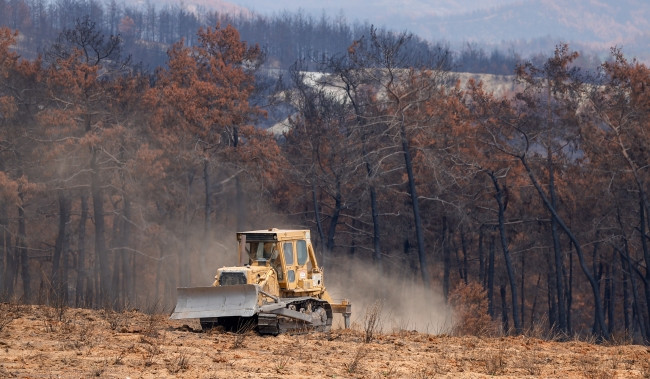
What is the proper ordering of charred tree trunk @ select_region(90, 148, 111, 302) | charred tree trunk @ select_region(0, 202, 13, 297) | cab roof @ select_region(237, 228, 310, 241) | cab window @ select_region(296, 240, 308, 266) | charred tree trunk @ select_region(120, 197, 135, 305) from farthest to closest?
charred tree trunk @ select_region(120, 197, 135, 305) < charred tree trunk @ select_region(0, 202, 13, 297) < charred tree trunk @ select_region(90, 148, 111, 302) < cab window @ select_region(296, 240, 308, 266) < cab roof @ select_region(237, 228, 310, 241)

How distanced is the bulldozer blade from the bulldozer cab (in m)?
1.84

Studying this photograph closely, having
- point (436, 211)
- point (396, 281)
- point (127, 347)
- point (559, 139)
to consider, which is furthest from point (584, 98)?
point (127, 347)

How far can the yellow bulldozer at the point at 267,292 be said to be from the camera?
20500 millimetres

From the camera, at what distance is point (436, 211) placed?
168 feet

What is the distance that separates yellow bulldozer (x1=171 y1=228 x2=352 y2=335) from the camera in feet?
67.3

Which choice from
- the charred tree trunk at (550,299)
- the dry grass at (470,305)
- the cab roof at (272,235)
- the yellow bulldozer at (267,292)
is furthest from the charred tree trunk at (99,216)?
the charred tree trunk at (550,299)

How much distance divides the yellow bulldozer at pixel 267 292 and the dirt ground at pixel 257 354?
0.54m

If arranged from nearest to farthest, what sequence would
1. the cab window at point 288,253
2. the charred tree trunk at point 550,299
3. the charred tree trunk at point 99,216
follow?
the cab window at point 288,253, the charred tree trunk at point 99,216, the charred tree trunk at point 550,299

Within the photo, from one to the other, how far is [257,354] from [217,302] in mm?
3953

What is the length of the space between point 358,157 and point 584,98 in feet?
37.6

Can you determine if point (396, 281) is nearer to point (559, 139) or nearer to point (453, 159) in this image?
point (453, 159)

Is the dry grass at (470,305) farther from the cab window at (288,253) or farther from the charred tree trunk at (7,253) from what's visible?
the charred tree trunk at (7,253)

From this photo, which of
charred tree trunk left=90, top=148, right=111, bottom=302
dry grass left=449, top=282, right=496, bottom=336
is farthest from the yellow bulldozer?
charred tree trunk left=90, top=148, right=111, bottom=302

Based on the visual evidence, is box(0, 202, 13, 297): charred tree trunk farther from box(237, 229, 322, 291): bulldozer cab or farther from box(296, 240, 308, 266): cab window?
box(296, 240, 308, 266): cab window
